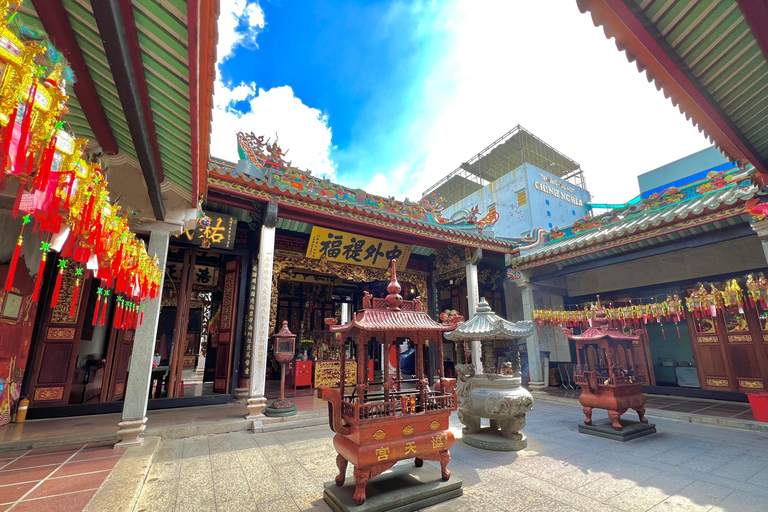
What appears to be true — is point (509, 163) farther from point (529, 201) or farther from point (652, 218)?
point (652, 218)

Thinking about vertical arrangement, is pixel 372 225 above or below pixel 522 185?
below

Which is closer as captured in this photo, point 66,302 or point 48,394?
point 48,394

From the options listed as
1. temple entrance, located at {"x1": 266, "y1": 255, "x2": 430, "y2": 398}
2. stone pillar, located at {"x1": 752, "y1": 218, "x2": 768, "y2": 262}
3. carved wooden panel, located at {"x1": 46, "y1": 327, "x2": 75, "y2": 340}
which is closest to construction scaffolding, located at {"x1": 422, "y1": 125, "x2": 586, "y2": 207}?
temple entrance, located at {"x1": 266, "y1": 255, "x2": 430, "y2": 398}

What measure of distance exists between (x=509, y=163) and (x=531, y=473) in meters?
21.5

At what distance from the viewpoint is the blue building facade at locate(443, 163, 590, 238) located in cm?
1953

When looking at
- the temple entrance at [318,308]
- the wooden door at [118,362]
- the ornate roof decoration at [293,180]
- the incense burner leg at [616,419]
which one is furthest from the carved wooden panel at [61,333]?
the incense burner leg at [616,419]

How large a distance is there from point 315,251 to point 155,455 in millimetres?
6014

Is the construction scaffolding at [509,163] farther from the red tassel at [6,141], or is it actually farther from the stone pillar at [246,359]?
the red tassel at [6,141]

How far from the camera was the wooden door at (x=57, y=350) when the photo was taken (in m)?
6.89

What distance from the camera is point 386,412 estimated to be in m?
3.97

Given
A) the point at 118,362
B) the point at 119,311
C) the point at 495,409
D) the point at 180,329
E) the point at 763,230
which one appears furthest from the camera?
the point at 180,329

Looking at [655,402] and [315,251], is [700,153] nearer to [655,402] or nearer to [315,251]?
[655,402]

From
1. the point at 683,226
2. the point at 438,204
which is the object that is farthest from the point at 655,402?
the point at 438,204

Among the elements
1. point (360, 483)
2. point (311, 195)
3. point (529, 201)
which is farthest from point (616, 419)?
point (529, 201)
